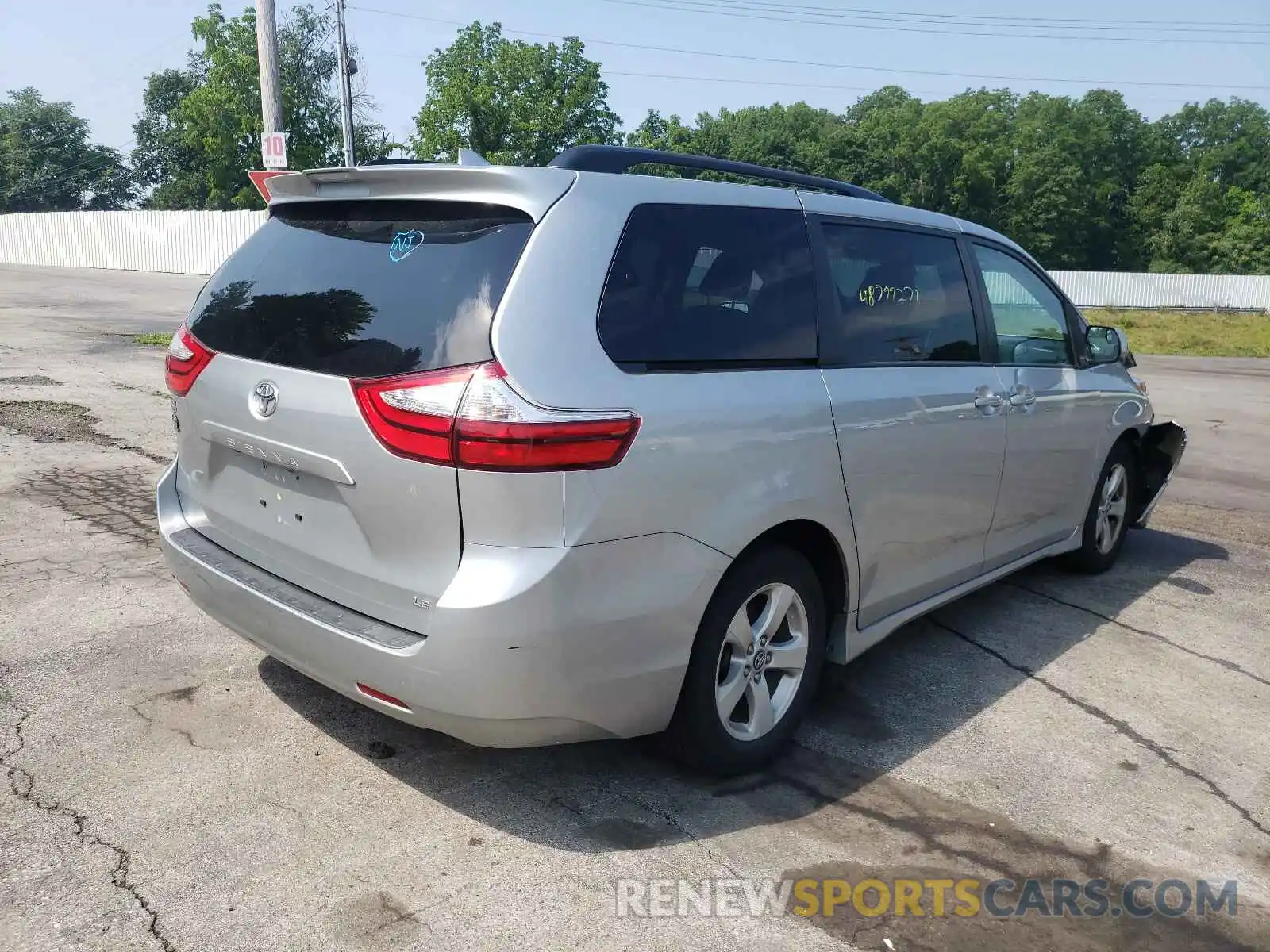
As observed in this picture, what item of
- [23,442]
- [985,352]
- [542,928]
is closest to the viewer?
[542,928]

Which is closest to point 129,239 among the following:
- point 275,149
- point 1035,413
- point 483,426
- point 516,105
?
point 516,105

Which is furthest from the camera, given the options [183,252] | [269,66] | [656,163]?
[183,252]

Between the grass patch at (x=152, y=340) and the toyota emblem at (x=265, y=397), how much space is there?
11.8 m

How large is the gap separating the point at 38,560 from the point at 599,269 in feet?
12.4

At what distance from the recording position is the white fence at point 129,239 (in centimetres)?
3506

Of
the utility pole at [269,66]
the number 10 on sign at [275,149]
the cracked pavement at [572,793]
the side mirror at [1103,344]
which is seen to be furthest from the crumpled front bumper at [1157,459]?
the utility pole at [269,66]

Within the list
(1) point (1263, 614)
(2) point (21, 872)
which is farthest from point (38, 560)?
(1) point (1263, 614)

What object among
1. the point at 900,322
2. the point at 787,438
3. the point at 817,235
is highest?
the point at 817,235

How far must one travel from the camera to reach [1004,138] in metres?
77.5

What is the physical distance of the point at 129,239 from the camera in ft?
127

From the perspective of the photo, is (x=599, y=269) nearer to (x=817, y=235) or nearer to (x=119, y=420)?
(x=817, y=235)

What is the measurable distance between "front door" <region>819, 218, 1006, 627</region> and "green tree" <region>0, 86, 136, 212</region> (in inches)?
3258

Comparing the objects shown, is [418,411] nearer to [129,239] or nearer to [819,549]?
[819,549]

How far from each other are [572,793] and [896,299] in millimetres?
2208
